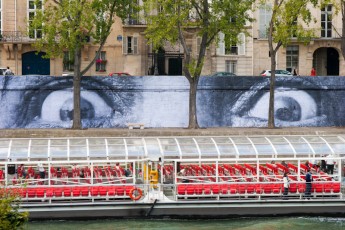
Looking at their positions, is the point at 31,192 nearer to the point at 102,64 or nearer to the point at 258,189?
the point at 258,189

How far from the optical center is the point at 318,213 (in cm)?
4034

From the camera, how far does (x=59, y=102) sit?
201 ft

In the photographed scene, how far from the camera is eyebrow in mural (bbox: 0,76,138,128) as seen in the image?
199 feet

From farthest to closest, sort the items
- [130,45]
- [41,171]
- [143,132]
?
[130,45] → [143,132] → [41,171]

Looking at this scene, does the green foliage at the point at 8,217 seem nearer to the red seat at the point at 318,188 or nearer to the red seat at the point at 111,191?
the red seat at the point at 111,191

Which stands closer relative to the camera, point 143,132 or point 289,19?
point 143,132

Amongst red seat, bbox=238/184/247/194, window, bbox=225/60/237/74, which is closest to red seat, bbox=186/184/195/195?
red seat, bbox=238/184/247/194

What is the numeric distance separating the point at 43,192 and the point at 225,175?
685 cm

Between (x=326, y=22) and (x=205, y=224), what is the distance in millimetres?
35719

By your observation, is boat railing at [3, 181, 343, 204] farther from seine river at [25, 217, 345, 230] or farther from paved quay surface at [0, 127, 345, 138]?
paved quay surface at [0, 127, 345, 138]

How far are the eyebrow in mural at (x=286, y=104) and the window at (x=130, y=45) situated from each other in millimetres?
12257

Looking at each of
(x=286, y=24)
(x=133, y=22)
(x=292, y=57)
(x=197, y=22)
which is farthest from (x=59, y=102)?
(x=292, y=57)

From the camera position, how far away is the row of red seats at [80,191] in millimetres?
39812

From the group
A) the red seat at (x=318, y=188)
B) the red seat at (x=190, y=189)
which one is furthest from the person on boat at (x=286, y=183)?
the red seat at (x=190, y=189)
